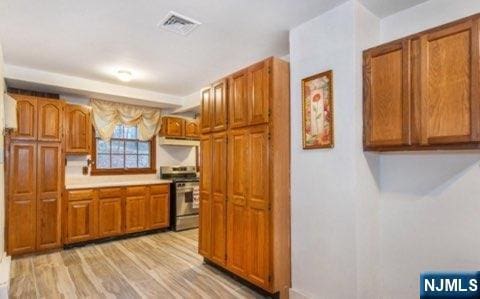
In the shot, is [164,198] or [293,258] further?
[164,198]

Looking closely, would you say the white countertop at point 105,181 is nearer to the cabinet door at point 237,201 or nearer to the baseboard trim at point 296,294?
the cabinet door at point 237,201

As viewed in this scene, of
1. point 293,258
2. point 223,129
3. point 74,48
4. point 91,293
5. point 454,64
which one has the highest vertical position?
point 74,48

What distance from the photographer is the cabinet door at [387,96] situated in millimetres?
1961

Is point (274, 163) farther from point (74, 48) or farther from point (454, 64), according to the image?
point (74, 48)

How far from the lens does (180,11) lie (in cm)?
233

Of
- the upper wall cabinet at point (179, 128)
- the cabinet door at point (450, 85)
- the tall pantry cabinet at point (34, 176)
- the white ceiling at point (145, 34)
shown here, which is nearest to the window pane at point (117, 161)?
the upper wall cabinet at point (179, 128)

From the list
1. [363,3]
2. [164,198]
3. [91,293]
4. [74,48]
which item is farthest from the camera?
[164,198]

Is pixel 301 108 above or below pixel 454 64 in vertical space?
below

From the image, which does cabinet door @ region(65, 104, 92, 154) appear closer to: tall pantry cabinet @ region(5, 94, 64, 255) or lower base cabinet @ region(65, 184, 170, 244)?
tall pantry cabinet @ region(5, 94, 64, 255)

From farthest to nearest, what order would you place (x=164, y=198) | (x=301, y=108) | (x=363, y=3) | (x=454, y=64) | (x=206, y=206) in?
1. (x=164, y=198)
2. (x=206, y=206)
3. (x=301, y=108)
4. (x=363, y=3)
5. (x=454, y=64)

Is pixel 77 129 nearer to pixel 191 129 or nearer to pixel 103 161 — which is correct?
pixel 103 161

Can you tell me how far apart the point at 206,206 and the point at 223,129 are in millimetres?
986

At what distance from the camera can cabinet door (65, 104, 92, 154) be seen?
4.16 meters

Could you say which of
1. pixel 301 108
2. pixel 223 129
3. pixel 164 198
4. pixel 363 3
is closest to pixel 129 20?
pixel 223 129
